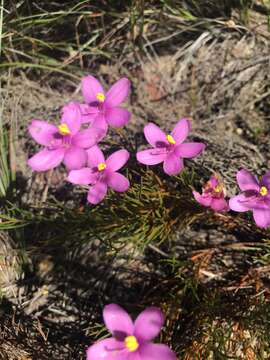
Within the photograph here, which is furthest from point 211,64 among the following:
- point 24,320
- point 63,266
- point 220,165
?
point 24,320

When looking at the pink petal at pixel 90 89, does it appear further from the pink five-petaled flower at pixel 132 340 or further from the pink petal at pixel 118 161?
the pink five-petaled flower at pixel 132 340

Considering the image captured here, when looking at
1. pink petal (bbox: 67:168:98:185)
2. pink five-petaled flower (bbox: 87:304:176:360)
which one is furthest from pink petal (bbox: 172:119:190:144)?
pink five-petaled flower (bbox: 87:304:176:360)

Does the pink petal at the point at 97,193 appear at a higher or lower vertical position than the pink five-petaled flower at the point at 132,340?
higher

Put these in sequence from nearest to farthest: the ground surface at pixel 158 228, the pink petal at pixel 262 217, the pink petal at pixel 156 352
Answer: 1. the pink petal at pixel 156 352
2. the pink petal at pixel 262 217
3. the ground surface at pixel 158 228

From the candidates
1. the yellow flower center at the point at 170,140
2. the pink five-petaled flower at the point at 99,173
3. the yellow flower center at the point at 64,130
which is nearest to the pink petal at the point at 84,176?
the pink five-petaled flower at the point at 99,173

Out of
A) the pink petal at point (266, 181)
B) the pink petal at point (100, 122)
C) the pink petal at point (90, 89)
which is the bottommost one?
the pink petal at point (266, 181)

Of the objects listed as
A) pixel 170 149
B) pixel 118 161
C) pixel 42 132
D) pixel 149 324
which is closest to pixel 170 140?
pixel 170 149

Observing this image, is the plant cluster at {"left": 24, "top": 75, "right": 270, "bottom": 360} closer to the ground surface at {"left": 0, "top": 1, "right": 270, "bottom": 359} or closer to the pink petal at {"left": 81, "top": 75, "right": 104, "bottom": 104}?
the pink petal at {"left": 81, "top": 75, "right": 104, "bottom": 104}
